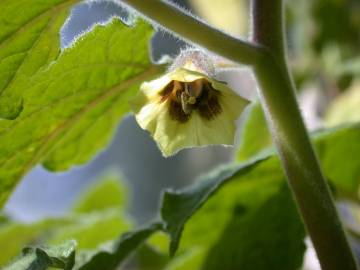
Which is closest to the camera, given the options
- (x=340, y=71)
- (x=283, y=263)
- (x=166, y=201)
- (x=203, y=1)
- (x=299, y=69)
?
(x=166, y=201)

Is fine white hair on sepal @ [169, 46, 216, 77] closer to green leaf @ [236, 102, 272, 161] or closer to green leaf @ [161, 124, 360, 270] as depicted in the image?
green leaf @ [161, 124, 360, 270]

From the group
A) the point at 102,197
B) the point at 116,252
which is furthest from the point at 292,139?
the point at 102,197

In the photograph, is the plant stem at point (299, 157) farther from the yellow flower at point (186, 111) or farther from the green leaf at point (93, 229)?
the green leaf at point (93, 229)

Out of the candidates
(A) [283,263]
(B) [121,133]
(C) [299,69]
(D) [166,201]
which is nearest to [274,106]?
(D) [166,201]

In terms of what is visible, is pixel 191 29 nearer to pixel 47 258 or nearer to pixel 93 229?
pixel 47 258

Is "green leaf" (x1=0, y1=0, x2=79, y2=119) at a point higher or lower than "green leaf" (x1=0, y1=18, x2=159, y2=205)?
higher

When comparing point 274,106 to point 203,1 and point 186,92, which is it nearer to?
point 186,92

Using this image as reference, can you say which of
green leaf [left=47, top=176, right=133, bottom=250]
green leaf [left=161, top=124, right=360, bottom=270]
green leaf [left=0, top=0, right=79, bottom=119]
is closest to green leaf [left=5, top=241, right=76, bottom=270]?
green leaf [left=0, top=0, right=79, bottom=119]
